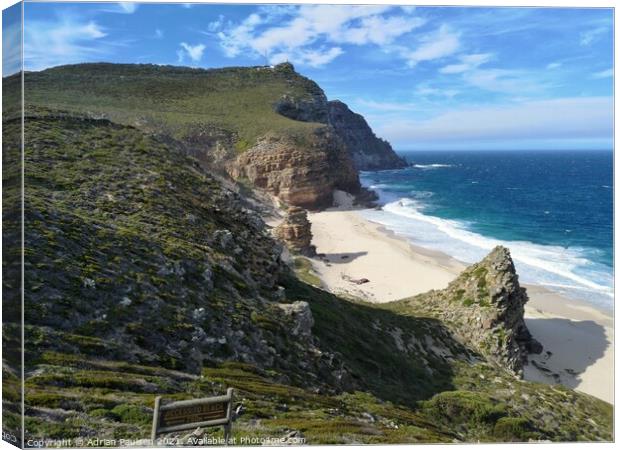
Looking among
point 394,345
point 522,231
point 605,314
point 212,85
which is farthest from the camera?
point 212,85

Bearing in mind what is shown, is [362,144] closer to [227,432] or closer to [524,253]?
[524,253]

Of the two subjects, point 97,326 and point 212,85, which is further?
point 212,85

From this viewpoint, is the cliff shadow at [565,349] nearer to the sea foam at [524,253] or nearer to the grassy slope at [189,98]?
the sea foam at [524,253]

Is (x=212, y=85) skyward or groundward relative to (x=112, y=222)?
skyward

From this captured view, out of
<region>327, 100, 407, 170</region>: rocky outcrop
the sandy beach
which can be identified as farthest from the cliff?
<region>327, 100, 407, 170</region>: rocky outcrop

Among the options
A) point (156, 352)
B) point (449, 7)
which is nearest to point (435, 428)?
point (156, 352)

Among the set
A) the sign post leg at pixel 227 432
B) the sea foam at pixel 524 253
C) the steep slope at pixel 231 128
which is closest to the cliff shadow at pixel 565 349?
the sea foam at pixel 524 253

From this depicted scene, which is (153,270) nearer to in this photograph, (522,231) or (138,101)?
(522,231)
